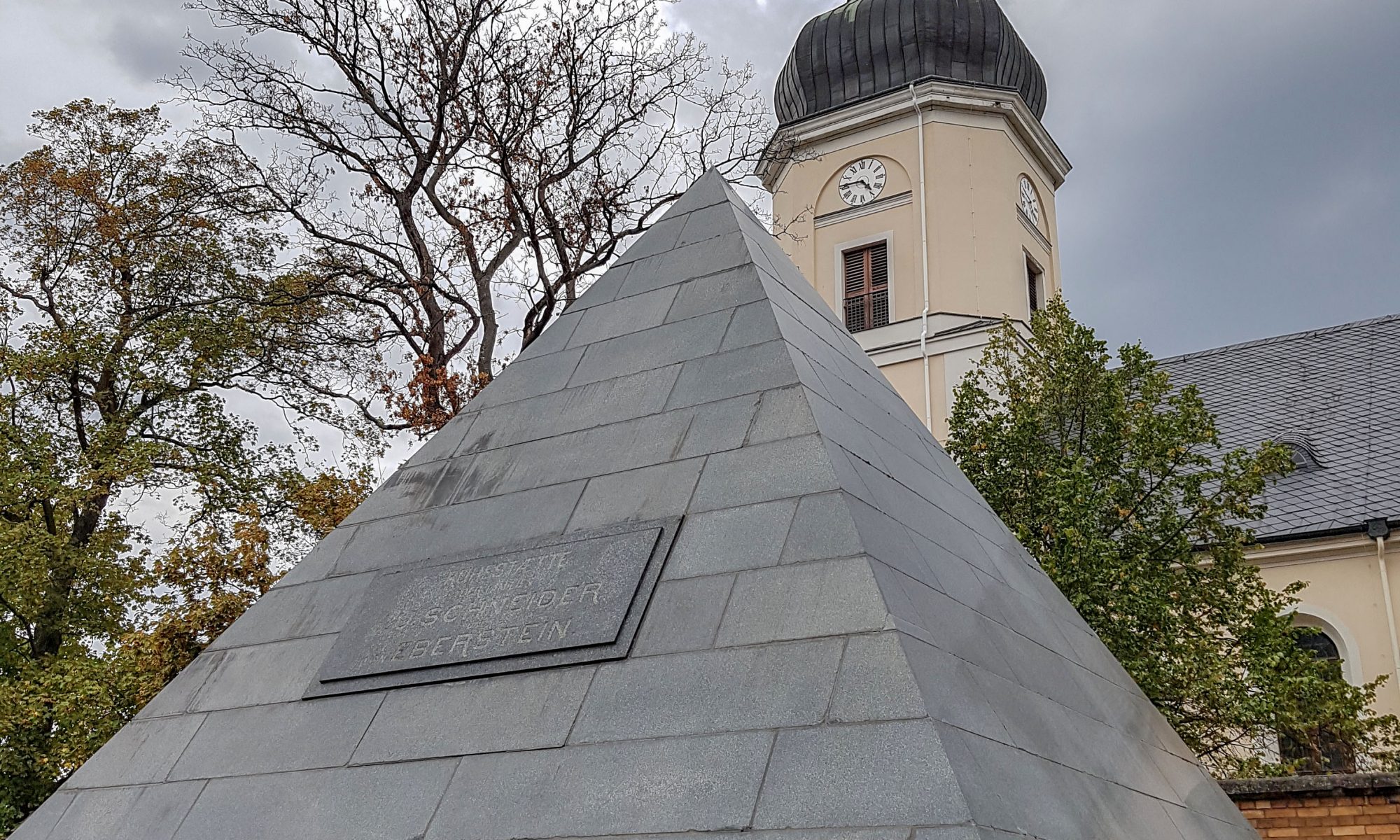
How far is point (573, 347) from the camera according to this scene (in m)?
5.62

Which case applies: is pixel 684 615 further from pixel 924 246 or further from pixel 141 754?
pixel 924 246

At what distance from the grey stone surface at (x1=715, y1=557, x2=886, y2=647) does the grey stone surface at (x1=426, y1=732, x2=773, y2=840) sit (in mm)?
363

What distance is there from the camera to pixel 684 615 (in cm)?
371

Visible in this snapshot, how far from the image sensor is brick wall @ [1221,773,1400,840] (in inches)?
288

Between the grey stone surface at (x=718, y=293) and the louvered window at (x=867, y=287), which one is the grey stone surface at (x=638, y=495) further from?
the louvered window at (x=867, y=287)

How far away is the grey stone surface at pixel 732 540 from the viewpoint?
379 cm

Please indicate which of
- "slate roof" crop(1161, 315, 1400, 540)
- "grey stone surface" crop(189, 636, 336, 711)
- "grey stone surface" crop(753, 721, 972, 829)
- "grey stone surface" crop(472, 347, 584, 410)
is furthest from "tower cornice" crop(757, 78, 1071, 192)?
"grey stone surface" crop(753, 721, 972, 829)

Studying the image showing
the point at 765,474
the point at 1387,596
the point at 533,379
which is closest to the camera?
the point at 765,474

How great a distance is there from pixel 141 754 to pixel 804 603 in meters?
2.63

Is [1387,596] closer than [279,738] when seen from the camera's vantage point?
No

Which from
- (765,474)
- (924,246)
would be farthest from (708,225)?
(924,246)

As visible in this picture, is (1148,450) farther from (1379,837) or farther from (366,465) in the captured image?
(366,465)

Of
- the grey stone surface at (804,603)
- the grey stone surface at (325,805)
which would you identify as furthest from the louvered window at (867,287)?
the grey stone surface at (325,805)

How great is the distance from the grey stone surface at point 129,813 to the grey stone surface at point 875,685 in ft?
7.50
